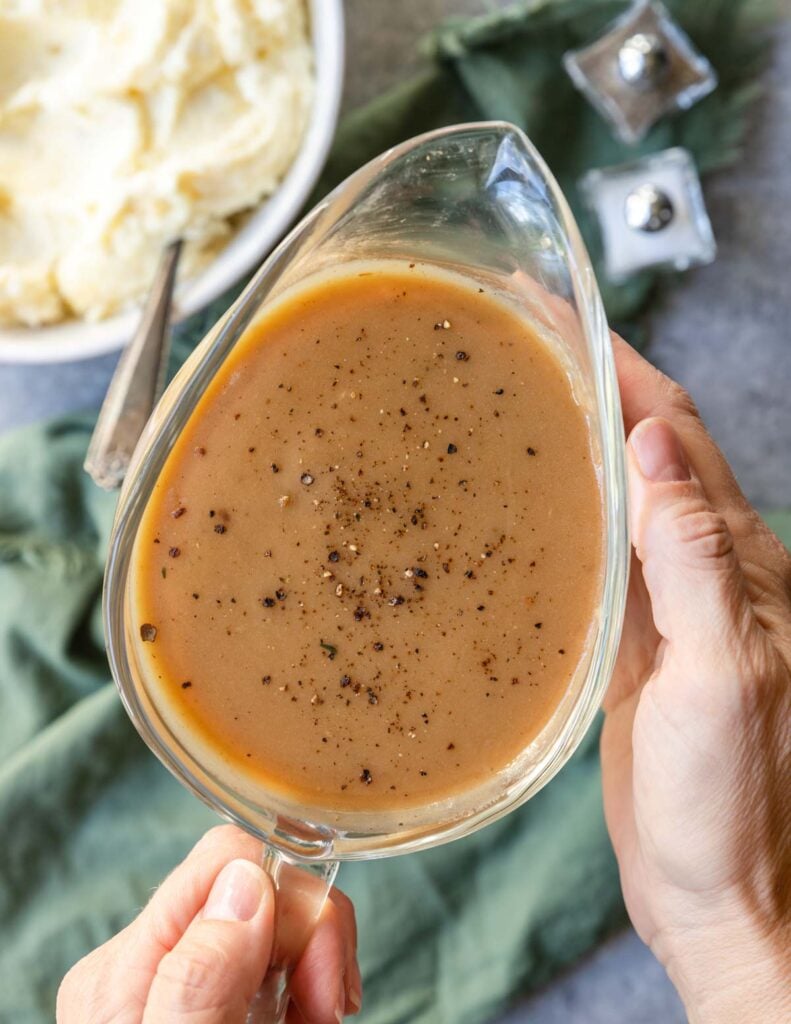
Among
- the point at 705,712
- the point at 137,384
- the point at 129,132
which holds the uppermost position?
the point at 129,132

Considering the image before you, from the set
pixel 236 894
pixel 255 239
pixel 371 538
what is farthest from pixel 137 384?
pixel 236 894

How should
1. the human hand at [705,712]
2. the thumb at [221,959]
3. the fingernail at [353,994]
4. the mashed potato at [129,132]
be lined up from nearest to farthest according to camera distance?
the thumb at [221,959] → the human hand at [705,712] → the fingernail at [353,994] → the mashed potato at [129,132]

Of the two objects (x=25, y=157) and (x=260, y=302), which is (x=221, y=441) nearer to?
(x=260, y=302)

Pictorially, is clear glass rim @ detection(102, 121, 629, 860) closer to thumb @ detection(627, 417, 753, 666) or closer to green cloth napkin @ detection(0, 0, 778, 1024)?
thumb @ detection(627, 417, 753, 666)

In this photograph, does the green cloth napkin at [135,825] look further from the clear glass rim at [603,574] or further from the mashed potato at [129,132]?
the clear glass rim at [603,574]

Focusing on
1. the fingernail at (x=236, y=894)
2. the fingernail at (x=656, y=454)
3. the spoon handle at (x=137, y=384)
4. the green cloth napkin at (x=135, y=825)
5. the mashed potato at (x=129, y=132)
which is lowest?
the green cloth napkin at (x=135, y=825)

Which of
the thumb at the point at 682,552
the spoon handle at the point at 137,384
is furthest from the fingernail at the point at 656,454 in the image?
the spoon handle at the point at 137,384

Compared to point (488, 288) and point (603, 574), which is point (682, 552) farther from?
point (488, 288)
